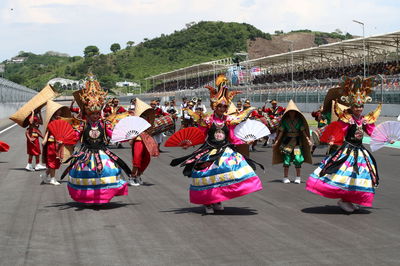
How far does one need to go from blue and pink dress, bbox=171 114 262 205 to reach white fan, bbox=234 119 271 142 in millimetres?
101

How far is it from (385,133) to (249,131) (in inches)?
89.0

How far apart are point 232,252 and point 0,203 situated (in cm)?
603

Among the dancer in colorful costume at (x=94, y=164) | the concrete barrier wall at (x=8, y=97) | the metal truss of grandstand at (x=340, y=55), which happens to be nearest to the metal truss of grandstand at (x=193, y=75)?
the metal truss of grandstand at (x=340, y=55)

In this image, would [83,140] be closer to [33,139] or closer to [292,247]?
[292,247]

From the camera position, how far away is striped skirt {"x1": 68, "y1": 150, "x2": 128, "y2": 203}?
11.4 m

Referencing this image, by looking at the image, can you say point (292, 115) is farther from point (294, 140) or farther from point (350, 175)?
point (350, 175)

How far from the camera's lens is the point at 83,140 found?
39.1ft

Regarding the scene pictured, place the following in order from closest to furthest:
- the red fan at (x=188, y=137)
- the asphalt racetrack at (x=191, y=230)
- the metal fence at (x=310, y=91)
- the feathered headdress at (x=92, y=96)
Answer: the asphalt racetrack at (x=191, y=230)
the red fan at (x=188, y=137)
the feathered headdress at (x=92, y=96)
the metal fence at (x=310, y=91)

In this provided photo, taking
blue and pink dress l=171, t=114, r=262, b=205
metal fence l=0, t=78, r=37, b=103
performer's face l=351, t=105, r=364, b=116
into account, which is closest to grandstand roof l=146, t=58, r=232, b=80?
metal fence l=0, t=78, r=37, b=103

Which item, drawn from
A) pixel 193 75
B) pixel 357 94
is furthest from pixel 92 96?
pixel 193 75

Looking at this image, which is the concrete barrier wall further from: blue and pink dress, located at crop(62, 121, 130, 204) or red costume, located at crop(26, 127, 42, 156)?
blue and pink dress, located at crop(62, 121, 130, 204)

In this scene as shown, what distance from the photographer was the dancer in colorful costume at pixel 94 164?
1143 cm

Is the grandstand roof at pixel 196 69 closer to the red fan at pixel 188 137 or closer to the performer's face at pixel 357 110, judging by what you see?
the performer's face at pixel 357 110

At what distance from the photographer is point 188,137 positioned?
11.2 m
